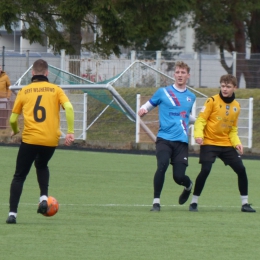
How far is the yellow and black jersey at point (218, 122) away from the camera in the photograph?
10.4m

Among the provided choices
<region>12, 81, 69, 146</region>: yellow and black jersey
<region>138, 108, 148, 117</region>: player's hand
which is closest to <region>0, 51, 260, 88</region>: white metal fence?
<region>138, 108, 148, 117</region>: player's hand

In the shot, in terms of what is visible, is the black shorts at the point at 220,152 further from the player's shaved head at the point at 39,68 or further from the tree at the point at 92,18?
the tree at the point at 92,18

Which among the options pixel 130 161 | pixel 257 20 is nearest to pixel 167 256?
pixel 130 161

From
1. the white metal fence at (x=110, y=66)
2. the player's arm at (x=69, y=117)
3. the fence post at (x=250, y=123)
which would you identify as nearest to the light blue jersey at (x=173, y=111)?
the player's arm at (x=69, y=117)

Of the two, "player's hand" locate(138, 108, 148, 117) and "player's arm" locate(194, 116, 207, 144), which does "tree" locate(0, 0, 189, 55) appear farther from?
"player's hand" locate(138, 108, 148, 117)

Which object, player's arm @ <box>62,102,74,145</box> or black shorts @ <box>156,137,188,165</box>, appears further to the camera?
black shorts @ <box>156,137,188,165</box>

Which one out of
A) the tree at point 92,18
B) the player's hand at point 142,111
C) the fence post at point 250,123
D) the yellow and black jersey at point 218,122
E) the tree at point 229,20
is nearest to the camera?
the player's hand at point 142,111

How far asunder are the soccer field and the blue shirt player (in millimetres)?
446

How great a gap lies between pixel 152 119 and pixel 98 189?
10.0 metres

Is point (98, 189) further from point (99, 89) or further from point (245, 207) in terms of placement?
point (99, 89)

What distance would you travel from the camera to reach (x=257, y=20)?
142ft

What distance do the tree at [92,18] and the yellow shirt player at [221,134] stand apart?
62.9 feet

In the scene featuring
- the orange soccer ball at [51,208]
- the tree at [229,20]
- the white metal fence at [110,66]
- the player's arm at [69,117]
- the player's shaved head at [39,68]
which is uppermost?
the tree at [229,20]

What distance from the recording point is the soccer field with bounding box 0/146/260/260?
23.8 feet
